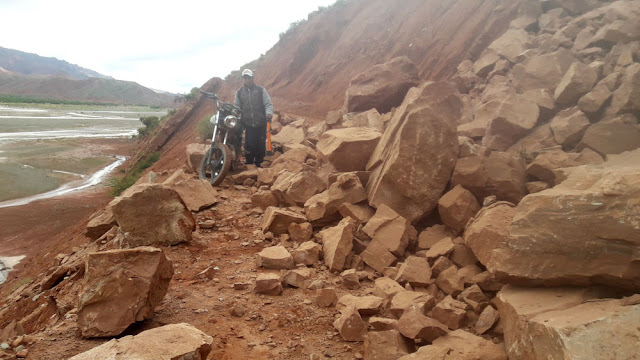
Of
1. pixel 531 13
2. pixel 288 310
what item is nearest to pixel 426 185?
pixel 288 310

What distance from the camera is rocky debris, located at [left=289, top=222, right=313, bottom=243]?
4.70 m

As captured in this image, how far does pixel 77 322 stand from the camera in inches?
118

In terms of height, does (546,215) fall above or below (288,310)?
above

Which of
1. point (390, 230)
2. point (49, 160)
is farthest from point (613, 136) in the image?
point (49, 160)

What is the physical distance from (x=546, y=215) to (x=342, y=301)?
1.65 meters

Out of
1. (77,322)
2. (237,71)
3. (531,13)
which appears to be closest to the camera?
(77,322)

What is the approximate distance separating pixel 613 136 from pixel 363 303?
3205mm

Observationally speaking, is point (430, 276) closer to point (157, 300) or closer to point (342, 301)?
point (342, 301)

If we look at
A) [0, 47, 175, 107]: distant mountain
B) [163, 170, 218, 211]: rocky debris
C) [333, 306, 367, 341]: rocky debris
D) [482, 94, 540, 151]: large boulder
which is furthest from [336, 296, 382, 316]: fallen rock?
[0, 47, 175, 107]: distant mountain

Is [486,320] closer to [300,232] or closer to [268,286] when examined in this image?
[268,286]

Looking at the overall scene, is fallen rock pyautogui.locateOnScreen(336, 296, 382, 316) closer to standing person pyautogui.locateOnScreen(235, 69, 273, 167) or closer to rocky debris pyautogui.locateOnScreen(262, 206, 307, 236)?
rocky debris pyautogui.locateOnScreen(262, 206, 307, 236)

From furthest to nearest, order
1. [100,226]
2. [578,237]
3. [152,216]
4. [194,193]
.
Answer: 1. [194,193]
2. [100,226]
3. [152,216]
4. [578,237]

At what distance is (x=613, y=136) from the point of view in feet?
14.3

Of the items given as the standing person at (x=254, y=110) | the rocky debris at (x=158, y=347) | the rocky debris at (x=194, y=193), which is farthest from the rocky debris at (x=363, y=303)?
the standing person at (x=254, y=110)
